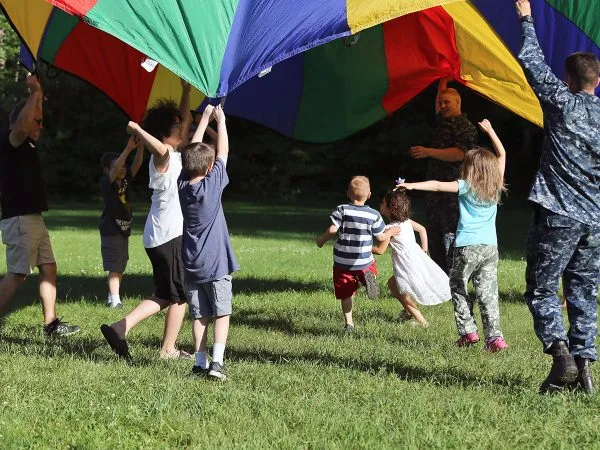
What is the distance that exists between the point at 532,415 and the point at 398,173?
2933cm

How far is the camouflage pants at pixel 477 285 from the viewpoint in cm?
644

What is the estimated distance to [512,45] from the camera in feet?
24.5

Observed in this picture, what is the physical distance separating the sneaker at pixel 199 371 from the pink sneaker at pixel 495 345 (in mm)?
1963

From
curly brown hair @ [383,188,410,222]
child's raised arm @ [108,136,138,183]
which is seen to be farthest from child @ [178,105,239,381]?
curly brown hair @ [383,188,410,222]

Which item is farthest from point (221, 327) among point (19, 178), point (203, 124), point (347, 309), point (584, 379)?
point (19, 178)

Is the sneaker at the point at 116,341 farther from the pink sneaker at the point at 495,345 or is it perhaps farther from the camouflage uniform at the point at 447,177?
the camouflage uniform at the point at 447,177

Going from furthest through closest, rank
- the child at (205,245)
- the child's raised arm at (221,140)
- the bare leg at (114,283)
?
the bare leg at (114,283), the child's raised arm at (221,140), the child at (205,245)

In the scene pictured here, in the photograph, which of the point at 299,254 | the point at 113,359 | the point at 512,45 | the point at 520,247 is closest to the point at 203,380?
the point at 113,359

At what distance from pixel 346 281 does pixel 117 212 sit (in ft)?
8.15

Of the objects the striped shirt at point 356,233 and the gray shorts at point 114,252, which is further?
the gray shorts at point 114,252

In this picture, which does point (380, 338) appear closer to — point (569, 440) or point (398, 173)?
point (569, 440)

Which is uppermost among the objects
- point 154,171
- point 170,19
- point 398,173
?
point 170,19

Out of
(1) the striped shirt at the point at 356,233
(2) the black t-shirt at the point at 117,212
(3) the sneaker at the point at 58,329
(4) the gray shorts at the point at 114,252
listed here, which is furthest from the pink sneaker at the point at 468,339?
(2) the black t-shirt at the point at 117,212

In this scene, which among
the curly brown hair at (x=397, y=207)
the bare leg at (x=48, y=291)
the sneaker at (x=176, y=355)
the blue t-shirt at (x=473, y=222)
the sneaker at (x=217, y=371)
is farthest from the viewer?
the curly brown hair at (x=397, y=207)
